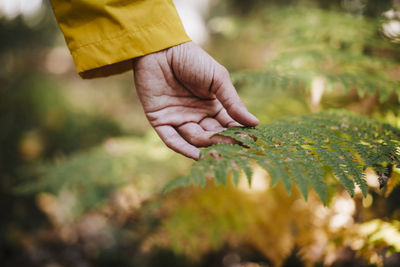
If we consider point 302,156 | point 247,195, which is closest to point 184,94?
point 302,156

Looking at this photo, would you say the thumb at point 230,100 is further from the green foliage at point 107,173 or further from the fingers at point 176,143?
the green foliage at point 107,173

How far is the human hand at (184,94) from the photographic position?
97 centimetres

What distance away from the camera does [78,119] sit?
14.7 ft

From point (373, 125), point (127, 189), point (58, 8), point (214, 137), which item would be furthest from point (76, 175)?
point (373, 125)

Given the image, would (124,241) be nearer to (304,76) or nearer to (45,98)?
(304,76)

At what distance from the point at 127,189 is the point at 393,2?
9.26 ft

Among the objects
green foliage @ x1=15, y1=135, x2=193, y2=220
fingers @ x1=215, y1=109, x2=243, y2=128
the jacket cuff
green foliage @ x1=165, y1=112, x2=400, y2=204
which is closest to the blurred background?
green foliage @ x1=15, y1=135, x2=193, y2=220

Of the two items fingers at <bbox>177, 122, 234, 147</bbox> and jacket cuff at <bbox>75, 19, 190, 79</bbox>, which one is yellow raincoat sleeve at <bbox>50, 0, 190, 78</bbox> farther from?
fingers at <bbox>177, 122, 234, 147</bbox>

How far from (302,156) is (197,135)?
16.5 inches

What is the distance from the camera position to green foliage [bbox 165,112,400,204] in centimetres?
65

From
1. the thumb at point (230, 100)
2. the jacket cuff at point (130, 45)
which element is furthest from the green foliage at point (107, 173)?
the thumb at point (230, 100)

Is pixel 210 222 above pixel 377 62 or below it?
below

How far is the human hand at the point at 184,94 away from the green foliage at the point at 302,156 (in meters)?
0.21

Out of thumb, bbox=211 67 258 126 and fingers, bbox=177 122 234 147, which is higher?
thumb, bbox=211 67 258 126
